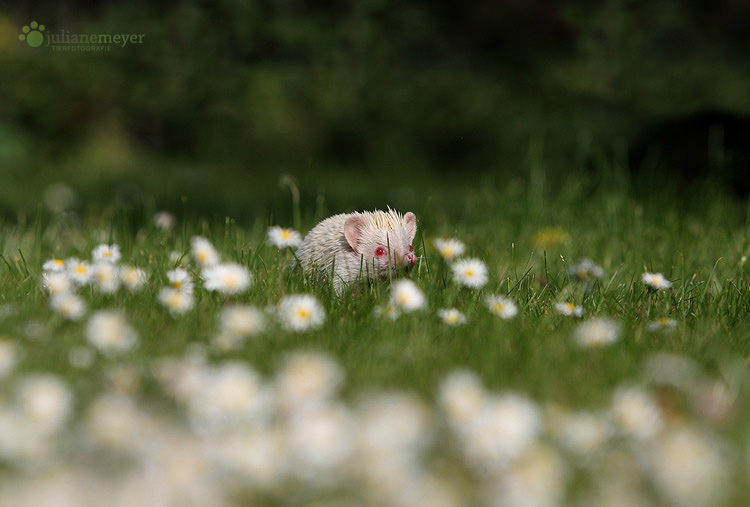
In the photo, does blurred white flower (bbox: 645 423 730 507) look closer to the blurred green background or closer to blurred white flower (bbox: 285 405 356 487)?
blurred white flower (bbox: 285 405 356 487)

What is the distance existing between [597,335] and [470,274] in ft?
2.10

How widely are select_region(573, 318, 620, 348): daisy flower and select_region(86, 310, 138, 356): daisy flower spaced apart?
1.18 meters

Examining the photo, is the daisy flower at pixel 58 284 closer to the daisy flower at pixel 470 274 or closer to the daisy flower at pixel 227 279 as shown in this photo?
the daisy flower at pixel 227 279

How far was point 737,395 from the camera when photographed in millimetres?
1776

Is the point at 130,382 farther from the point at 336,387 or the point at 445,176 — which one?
the point at 445,176

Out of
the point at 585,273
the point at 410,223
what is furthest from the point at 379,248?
the point at 585,273

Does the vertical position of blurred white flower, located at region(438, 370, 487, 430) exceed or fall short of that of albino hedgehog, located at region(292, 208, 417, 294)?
it falls short

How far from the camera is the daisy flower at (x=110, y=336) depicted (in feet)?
5.98

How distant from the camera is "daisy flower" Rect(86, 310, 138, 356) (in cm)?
182

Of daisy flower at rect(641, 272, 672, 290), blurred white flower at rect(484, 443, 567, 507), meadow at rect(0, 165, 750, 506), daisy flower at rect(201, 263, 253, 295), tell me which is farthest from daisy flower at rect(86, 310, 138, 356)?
daisy flower at rect(641, 272, 672, 290)

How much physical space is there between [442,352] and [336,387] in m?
0.42

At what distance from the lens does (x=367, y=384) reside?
5.81 ft

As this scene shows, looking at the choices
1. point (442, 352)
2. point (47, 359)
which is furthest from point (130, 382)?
point (442, 352)

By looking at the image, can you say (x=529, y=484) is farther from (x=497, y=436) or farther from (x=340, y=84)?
(x=340, y=84)
